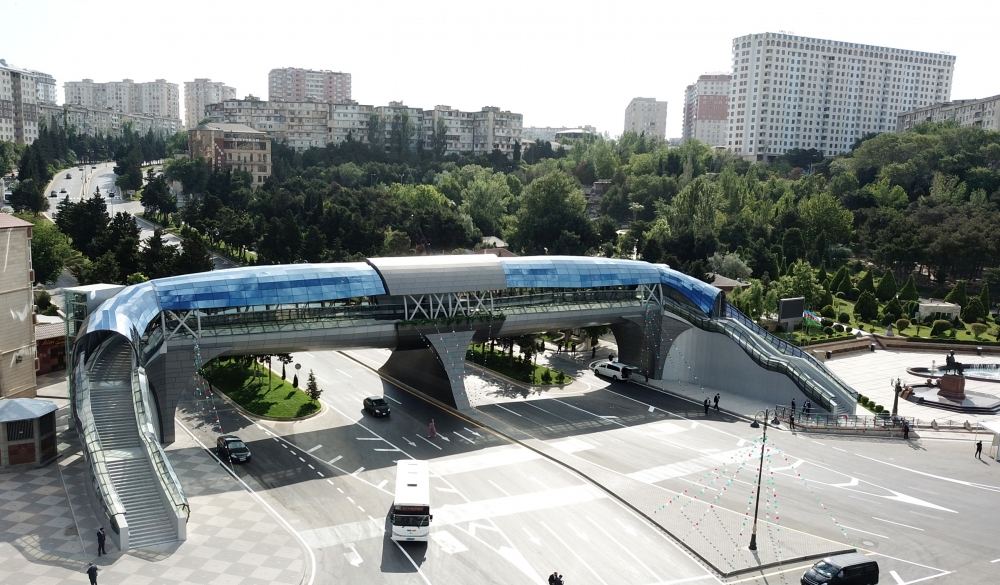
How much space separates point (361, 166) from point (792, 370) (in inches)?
5020

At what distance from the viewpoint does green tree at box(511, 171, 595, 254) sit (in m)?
114

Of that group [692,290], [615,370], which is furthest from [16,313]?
[692,290]

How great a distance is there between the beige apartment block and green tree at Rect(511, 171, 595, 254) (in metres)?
72.8

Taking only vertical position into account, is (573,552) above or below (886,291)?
below

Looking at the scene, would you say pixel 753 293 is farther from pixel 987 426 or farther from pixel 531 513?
pixel 531 513

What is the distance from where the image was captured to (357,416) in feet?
167

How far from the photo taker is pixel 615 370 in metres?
61.7

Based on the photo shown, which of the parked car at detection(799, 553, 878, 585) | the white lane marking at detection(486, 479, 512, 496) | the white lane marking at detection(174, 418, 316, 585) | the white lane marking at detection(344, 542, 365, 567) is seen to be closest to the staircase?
the white lane marking at detection(174, 418, 316, 585)

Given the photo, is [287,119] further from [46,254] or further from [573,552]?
[573,552]

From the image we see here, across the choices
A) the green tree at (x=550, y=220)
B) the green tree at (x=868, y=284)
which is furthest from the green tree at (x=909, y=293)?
the green tree at (x=550, y=220)

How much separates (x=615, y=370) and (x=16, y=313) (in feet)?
134

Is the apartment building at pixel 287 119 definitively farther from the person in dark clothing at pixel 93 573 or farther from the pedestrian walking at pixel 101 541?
the person in dark clothing at pixel 93 573

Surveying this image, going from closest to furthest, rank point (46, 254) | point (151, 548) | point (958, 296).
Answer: point (151, 548), point (46, 254), point (958, 296)

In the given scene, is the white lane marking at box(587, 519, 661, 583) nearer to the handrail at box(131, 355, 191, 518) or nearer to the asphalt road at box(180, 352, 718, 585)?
the asphalt road at box(180, 352, 718, 585)
